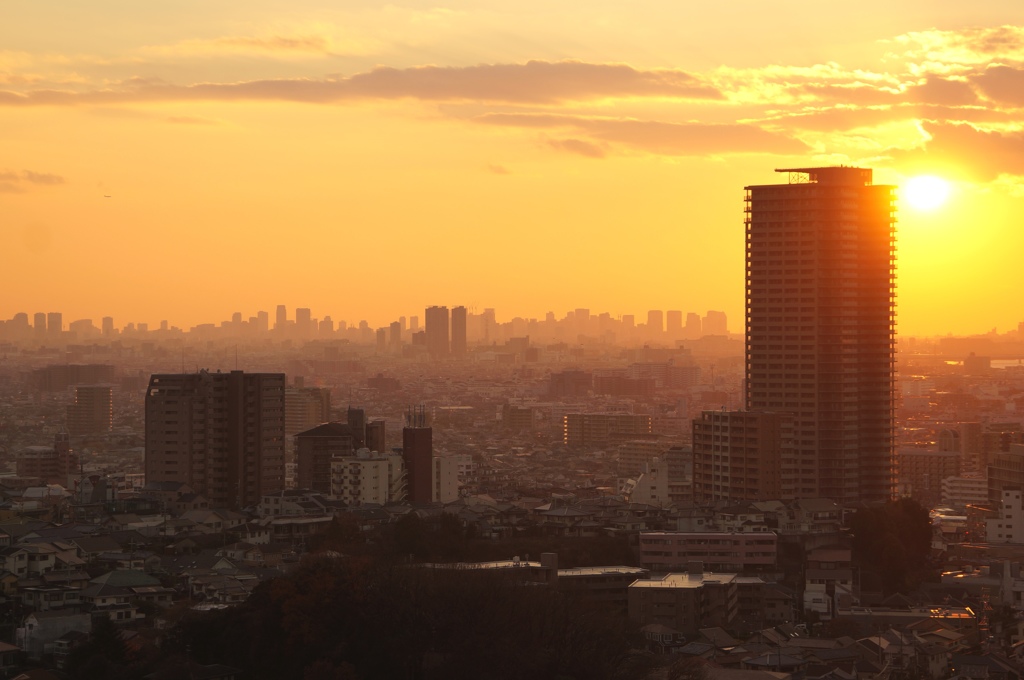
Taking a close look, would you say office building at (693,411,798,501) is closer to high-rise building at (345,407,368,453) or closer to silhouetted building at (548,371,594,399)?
high-rise building at (345,407,368,453)

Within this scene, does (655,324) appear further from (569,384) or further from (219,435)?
(219,435)

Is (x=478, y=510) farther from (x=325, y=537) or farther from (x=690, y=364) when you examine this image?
(x=690, y=364)

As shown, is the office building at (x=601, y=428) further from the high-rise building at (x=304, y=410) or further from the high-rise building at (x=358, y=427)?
the high-rise building at (x=358, y=427)

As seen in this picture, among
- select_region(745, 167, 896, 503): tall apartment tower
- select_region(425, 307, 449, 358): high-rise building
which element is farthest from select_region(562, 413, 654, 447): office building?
select_region(425, 307, 449, 358): high-rise building

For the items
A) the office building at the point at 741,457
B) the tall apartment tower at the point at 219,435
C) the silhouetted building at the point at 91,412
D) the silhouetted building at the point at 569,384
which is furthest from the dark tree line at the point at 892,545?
the silhouetted building at the point at 569,384

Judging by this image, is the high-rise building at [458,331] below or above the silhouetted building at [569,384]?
above

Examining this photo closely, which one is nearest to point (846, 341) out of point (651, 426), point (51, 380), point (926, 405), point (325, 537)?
point (325, 537)

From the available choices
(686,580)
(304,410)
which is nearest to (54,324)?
(304,410)
